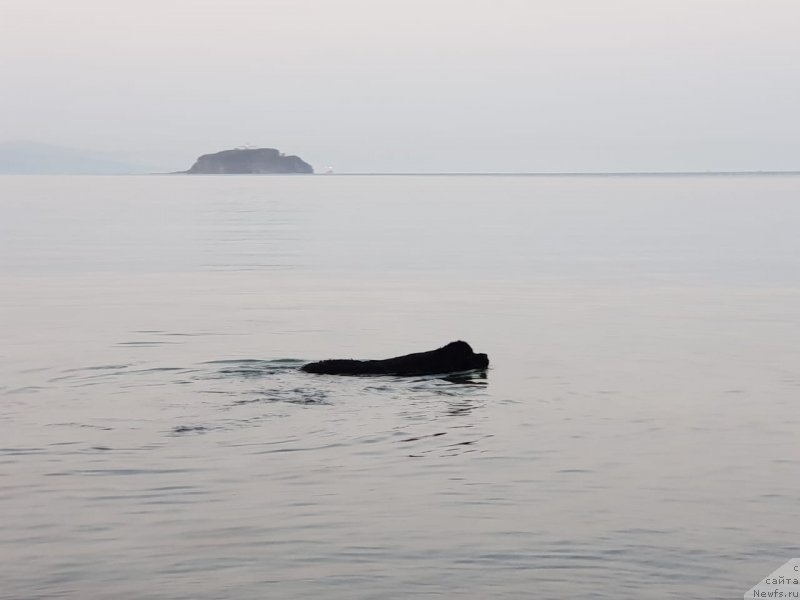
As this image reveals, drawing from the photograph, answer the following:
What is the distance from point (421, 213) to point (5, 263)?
172 ft

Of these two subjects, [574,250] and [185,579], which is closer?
[185,579]

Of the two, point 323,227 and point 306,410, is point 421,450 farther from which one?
point 323,227

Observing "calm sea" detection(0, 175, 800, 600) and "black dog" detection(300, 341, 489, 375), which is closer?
"calm sea" detection(0, 175, 800, 600)

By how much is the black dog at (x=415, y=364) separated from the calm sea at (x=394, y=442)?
48 centimetres

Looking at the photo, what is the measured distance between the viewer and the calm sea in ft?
33.7

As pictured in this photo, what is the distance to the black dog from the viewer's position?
1934 cm

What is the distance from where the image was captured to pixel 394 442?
48.5 ft

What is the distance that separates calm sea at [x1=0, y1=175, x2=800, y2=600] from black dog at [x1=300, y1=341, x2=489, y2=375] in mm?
479

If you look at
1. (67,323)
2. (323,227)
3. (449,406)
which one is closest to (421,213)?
(323,227)

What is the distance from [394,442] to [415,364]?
499 cm

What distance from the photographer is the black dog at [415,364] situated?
762 inches

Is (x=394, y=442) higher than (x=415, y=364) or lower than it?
lower

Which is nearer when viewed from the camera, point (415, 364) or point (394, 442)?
point (394, 442)

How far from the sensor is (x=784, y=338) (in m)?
24.3
